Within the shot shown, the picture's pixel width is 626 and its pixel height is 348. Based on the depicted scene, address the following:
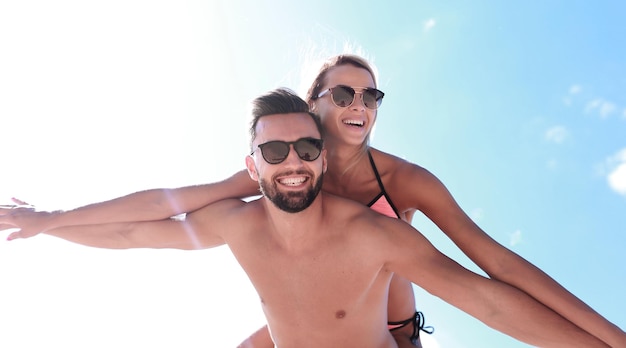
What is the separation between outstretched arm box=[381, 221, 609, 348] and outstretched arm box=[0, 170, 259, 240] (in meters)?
1.46

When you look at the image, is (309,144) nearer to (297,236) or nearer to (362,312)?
(297,236)

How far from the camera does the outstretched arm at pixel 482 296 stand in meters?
3.68

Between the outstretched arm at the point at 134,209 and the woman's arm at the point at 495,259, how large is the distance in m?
1.47

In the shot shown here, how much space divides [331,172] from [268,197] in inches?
34.8

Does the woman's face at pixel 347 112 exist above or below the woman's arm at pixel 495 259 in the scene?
above

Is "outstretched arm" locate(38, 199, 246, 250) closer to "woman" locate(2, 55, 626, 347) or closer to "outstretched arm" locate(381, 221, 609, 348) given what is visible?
"woman" locate(2, 55, 626, 347)

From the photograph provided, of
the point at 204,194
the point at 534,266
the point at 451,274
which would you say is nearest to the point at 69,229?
the point at 204,194

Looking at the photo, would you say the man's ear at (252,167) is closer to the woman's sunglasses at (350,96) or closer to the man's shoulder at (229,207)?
the man's shoulder at (229,207)

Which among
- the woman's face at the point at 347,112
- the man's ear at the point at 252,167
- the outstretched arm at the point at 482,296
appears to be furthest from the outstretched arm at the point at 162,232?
the outstretched arm at the point at 482,296

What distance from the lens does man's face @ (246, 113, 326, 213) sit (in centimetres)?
398

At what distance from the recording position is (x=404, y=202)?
4.85 metres

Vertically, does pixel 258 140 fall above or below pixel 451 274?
above

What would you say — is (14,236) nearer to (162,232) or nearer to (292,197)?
(162,232)

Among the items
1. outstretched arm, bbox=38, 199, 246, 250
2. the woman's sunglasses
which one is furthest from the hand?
the woman's sunglasses
